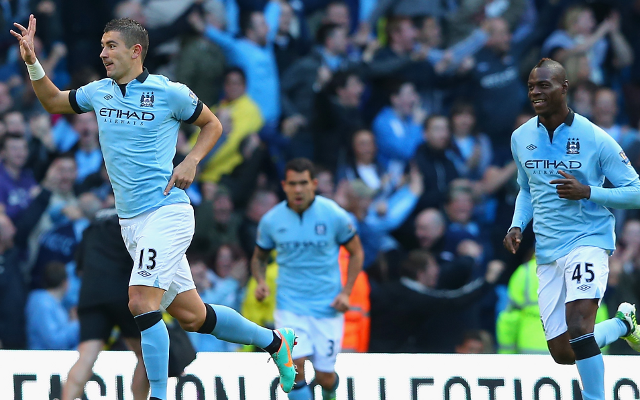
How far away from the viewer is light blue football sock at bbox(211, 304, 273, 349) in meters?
6.91

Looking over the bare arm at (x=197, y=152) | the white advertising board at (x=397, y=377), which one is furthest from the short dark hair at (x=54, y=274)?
the bare arm at (x=197, y=152)

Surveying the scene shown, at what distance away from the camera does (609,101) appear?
12.2 m

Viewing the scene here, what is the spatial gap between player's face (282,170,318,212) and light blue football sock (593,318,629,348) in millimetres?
2725

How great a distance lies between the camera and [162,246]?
6.51m

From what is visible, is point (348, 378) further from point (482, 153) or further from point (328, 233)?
point (482, 153)

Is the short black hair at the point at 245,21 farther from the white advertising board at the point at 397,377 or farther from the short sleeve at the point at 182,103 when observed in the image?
the short sleeve at the point at 182,103

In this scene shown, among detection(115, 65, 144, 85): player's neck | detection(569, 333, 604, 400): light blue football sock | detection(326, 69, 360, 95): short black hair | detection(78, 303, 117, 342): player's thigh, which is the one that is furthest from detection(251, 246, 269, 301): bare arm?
detection(326, 69, 360, 95): short black hair

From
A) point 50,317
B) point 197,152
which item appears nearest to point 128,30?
point 197,152

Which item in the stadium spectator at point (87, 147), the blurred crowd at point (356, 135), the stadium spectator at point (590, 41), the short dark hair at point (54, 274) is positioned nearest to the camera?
the short dark hair at point (54, 274)

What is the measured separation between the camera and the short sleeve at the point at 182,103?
6.71 metres

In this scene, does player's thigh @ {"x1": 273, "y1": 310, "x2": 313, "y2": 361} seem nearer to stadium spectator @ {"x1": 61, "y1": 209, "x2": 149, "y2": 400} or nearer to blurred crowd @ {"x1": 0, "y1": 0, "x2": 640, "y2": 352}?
blurred crowd @ {"x1": 0, "y1": 0, "x2": 640, "y2": 352}

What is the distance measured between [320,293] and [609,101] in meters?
4.91

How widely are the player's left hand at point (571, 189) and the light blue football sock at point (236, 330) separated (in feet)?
6.95

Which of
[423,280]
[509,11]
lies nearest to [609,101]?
[509,11]
